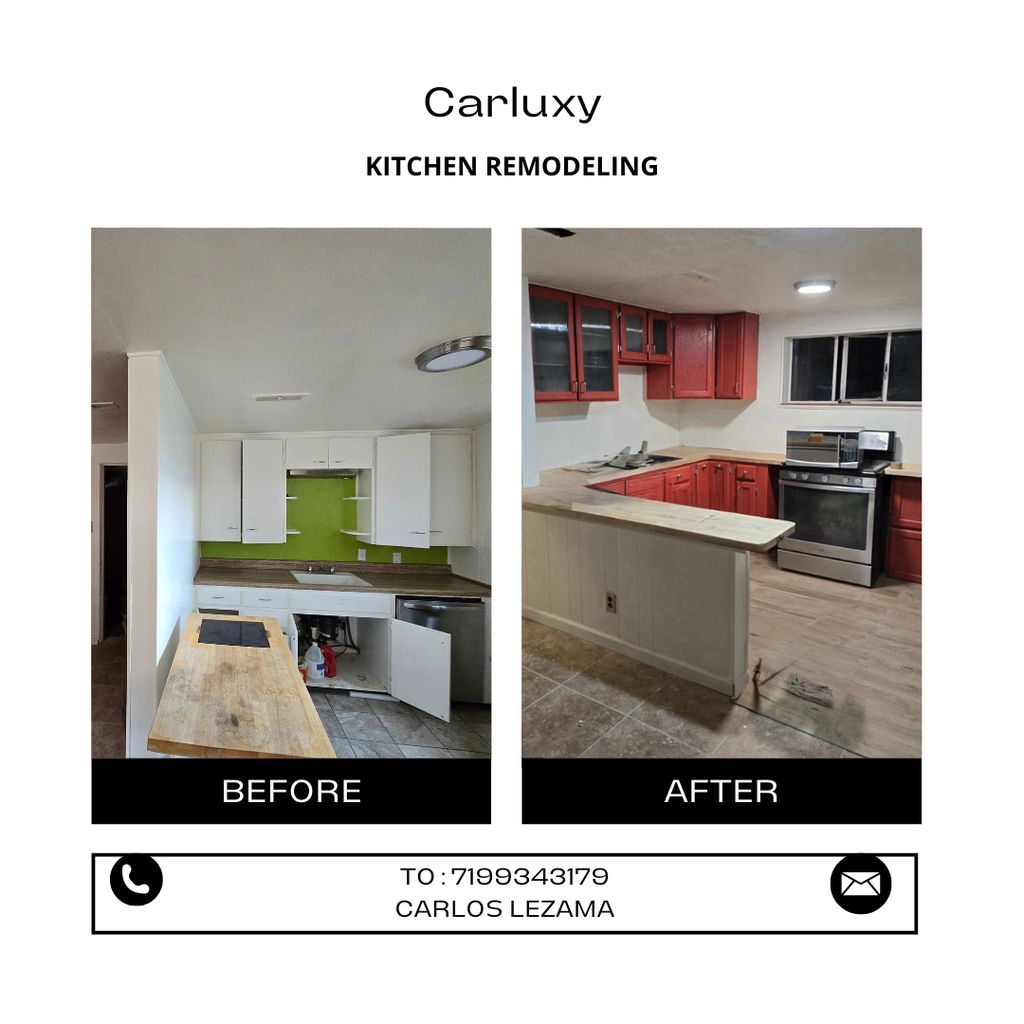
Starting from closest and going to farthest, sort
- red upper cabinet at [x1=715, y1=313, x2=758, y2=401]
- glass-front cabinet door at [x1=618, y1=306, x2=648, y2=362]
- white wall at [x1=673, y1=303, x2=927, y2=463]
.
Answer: white wall at [x1=673, y1=303, x2=927, y2=463] → red upper cabinet at [x1=715, y1=313, x2=758, y2=401] → glass-front cabinet door at [x1=618, y1=306, x2=648, y2=362]

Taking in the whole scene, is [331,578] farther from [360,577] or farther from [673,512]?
[673,512]

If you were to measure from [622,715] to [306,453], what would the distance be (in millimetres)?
944

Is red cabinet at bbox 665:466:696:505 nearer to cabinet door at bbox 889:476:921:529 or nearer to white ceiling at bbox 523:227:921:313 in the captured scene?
white ceiling at bbox 523:227:921:313

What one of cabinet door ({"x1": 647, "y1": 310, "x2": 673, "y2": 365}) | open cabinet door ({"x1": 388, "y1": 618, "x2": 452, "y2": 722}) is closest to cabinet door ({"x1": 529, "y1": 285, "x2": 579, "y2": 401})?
cabinet door ({"x1": 647, "y1": 310, "x2": 673, "y2": 365})

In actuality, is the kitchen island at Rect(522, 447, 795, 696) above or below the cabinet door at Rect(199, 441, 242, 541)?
below

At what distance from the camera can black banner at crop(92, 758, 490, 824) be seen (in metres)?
1.13

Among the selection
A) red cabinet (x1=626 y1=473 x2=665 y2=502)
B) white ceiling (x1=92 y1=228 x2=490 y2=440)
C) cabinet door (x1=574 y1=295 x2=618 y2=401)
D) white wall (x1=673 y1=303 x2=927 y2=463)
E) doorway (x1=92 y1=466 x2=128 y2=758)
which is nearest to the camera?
white ceiling (x1=92 y1=228 x2=490 y2=440)

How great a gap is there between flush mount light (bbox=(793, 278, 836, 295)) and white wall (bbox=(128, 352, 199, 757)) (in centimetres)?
135

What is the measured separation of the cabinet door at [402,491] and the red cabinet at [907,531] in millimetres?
956
